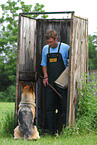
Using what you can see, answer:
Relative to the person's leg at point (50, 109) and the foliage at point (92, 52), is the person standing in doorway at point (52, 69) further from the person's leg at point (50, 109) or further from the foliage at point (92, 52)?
the foliage at point (92, 52)

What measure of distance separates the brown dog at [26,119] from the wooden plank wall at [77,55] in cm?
87

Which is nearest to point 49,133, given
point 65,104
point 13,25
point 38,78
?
point 65,104

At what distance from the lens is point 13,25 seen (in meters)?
32.5

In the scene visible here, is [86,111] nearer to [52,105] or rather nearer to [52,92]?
[52,105]

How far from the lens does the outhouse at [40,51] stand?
6340 millimetres

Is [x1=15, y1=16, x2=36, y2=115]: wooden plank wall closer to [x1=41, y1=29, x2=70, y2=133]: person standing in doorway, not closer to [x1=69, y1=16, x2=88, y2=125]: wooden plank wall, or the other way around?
[x1=41, y1=29, x2=70, y2=133]: person standing in doorway

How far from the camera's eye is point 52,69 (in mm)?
7020

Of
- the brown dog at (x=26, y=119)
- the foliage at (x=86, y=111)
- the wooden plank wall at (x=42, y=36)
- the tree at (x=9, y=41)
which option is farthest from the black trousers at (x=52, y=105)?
the tree at (x=9, y=41)

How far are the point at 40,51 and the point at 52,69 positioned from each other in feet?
2.90

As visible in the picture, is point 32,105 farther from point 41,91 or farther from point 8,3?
point 8,3

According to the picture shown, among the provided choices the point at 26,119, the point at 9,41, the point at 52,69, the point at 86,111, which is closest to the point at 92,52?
the point at 9,41

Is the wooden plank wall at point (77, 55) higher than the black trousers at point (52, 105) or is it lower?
Answer: higher

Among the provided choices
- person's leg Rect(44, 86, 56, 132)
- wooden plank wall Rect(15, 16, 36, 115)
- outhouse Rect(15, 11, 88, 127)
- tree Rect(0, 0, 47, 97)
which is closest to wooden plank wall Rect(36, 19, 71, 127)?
outhouse Rect(15, 11, 88, 127)

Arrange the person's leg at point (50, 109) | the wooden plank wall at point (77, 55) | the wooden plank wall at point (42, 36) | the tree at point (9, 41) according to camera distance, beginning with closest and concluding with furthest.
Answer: the wooden plank wall at point (77, 55), the person's leg at point (50, 109), the wooden plank wall at point (42, 36), the tree at point (9, 41)
